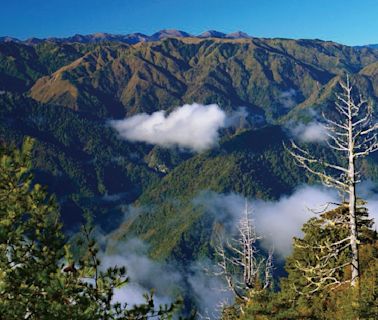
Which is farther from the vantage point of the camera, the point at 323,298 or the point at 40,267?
the point at 323,298

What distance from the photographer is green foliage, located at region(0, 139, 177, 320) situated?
12.2 metres

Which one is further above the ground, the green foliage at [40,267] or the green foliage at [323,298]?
the green foliage at [323,298]

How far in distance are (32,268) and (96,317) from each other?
6.68ft

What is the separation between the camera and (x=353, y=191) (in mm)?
21422

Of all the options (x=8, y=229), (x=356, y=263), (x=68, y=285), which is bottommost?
(x=68, y=285)

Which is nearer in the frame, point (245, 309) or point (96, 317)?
point (96, 317)

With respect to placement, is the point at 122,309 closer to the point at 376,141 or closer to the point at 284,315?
the point at 376,141

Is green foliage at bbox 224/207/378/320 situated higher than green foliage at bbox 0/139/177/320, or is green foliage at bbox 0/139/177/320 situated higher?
green foliage at bbox 224/207/378/320

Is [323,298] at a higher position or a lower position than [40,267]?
higher

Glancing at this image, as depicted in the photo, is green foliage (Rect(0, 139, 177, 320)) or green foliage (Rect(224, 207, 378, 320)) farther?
green foliage (Rect(224, 207, 378, 320))

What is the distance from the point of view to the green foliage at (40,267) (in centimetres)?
1220

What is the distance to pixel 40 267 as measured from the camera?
519 inches

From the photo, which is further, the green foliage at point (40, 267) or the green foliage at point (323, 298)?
the green foliage at point (323, 298)

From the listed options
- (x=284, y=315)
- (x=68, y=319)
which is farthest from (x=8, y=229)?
(x=284, y=315)
